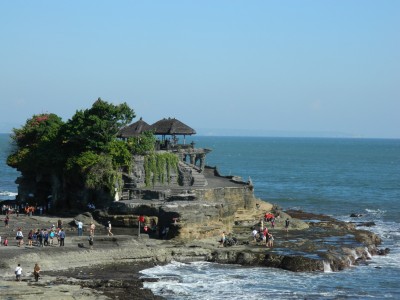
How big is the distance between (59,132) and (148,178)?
848 cm

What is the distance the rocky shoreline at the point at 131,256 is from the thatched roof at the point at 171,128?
12.1 meters

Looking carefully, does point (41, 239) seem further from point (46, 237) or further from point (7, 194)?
point (7, 194)

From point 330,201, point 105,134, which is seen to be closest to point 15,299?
point 105,134

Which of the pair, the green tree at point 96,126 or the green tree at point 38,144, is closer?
the green tree at point 96,126

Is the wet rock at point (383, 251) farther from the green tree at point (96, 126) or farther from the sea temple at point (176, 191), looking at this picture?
the green tree at point (96, 126)

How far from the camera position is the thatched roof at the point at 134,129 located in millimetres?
59562

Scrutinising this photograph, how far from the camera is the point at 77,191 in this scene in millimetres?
56094

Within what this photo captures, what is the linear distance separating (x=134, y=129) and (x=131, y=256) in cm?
1975

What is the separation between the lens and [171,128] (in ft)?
203

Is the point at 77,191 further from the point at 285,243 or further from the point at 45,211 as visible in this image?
the point at 285,243

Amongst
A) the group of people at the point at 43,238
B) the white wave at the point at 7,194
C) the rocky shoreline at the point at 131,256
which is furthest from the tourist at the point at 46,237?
the white wave at the point at 7,194

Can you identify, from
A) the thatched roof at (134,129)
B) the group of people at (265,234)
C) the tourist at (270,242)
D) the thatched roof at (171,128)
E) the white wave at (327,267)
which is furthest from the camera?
the thatched roof at (171,128)

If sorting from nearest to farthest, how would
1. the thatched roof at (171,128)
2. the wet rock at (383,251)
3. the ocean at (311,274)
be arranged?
the ocean at (311,274)
the wet rock at (383,251)
the thatched roof at (171,128)

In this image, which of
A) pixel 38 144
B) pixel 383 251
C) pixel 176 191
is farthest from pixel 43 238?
pixel 383 251
